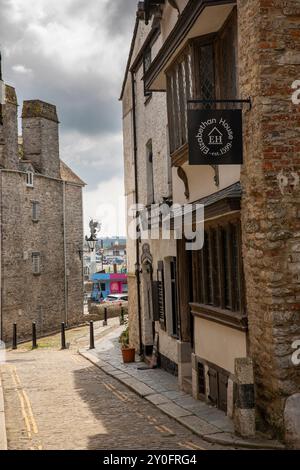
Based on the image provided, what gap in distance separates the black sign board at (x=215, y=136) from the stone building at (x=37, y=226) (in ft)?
82.4

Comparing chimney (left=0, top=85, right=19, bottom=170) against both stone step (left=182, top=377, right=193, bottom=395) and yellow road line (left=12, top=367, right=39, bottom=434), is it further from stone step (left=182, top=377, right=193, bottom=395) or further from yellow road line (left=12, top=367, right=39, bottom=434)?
stone step (left=182, top=377, right=193, bottom=395)

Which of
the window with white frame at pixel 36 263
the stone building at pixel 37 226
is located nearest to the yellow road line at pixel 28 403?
the stone building at pixel 37 226

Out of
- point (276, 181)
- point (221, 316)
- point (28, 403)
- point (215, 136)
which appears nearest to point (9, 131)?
point (28, 403)

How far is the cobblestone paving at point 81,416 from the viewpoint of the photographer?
9.08m

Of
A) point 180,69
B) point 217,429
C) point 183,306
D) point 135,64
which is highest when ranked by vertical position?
point 135,64

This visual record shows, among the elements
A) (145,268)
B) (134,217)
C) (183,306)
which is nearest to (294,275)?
(183,306)

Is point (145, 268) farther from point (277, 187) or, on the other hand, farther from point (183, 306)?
point (277, 187)

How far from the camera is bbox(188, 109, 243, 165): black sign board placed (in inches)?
350

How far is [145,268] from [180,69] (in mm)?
7684

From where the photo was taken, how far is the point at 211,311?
1091cm

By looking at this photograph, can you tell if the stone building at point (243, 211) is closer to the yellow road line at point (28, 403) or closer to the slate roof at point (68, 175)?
the yellow road line at point (28, 403)

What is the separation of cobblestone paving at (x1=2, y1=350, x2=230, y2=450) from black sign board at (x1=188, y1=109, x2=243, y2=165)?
4.11 metres

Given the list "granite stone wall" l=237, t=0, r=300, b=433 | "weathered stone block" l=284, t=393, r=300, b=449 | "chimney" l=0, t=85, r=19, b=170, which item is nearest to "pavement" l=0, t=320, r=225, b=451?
"weathered stone block" l=284, t=393, r=300, b=449

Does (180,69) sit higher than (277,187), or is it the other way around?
(180,69)
